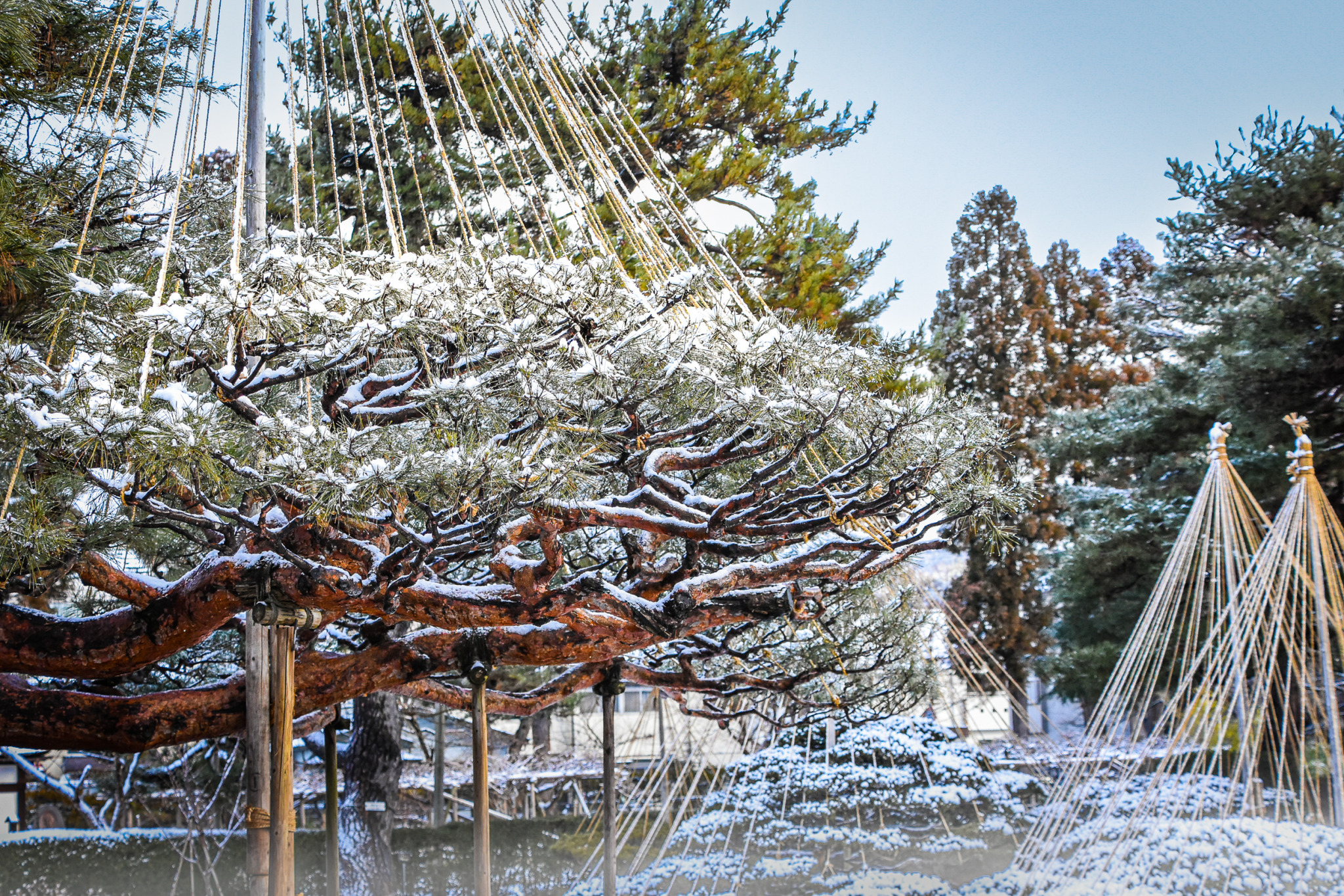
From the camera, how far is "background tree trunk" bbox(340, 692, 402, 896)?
566 centimetres

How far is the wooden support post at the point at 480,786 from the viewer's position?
3338mm

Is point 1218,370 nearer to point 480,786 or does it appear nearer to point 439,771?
point 480,786

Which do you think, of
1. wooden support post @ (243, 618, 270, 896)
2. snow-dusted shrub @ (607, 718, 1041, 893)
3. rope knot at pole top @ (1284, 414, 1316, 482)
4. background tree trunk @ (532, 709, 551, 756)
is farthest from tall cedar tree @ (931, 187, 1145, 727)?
wooden support post @ (243, 618, 270, 896)

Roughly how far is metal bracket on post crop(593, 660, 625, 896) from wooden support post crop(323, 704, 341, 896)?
1044 millimetres

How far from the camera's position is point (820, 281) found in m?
6.83

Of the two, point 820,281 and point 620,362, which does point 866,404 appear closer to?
point 620,362

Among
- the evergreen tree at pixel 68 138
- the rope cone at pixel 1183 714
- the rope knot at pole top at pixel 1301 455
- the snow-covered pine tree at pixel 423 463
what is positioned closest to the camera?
the snow-covered pine tree at pixel 423 463

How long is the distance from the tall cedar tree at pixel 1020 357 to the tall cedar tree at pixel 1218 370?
44.9 inches

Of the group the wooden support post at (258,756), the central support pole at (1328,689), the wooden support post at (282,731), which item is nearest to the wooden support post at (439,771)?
the wooden support post at (258,756)

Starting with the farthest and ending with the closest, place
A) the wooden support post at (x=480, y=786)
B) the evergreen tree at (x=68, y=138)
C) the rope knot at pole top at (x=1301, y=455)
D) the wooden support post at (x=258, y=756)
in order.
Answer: the rope knot at pole top at (x=1301, y=455) < the wooden support post at (x=480, y=786) < the wooden support post at (x=258, y=756) < the evergreen tree at (x=68, y=138)

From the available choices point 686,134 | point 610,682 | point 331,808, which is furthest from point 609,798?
point 686,134

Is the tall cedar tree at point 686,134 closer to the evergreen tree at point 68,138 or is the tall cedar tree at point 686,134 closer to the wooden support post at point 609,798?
the evergreen tree at point 68,138

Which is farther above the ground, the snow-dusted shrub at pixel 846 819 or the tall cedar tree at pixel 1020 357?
the tall cedar tree at pixel 1020 357

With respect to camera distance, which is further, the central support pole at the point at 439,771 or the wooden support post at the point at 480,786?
the central support pole at the point at 439,771
